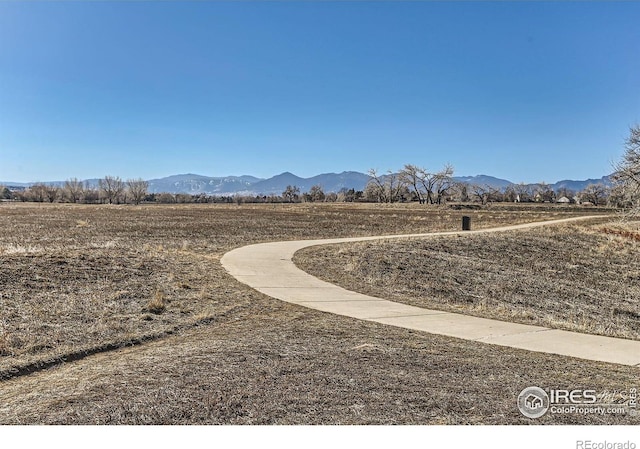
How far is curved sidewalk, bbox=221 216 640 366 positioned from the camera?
773 cm

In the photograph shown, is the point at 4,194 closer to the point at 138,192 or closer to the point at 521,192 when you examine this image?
the point at 138,192

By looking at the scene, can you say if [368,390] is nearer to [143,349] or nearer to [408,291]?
[143,349]

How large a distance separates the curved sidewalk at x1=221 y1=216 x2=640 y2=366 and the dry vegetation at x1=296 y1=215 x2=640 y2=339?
2.90ft

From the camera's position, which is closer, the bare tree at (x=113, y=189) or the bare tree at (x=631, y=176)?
the bare tree at (x=631, y=176)

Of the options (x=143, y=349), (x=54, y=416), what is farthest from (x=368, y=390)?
(x=143, y=349)

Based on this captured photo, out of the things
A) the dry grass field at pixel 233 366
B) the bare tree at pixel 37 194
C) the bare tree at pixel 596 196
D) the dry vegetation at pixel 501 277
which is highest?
the bare tree at pixel 37 194

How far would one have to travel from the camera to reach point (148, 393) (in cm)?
530

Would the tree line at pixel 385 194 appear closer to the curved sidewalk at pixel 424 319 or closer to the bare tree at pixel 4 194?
the bare tree at pixel 4 194

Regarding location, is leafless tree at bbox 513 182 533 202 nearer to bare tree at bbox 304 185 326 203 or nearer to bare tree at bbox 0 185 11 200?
bare tree at bbox 304 185 326 203

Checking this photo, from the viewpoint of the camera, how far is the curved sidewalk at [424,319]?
773 centimetres

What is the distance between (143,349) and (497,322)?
623cm

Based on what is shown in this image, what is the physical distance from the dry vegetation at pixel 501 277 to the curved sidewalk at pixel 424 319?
884 mm

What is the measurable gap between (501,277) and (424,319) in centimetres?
977

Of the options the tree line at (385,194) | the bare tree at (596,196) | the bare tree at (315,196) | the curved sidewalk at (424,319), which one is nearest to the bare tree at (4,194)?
the tree line at (385,194)
